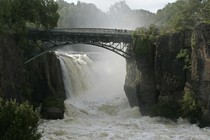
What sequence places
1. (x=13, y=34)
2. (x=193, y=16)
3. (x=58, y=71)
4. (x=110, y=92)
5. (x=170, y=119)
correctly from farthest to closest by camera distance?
(x=110, y=92), (x=58, y=71), (x=193, y=16), (x=13, y=34), (x=170, y=119)

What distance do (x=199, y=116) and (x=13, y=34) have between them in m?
17.9

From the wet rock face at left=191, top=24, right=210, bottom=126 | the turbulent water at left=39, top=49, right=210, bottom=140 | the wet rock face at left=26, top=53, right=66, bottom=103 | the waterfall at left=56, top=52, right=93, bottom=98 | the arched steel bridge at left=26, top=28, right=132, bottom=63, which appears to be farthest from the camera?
the waterfall at left=56, top=52, right=93, bottom=98

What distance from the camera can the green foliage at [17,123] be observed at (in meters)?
20.3

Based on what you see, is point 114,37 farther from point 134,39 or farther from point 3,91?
point 3,91

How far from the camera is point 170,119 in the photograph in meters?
36.2

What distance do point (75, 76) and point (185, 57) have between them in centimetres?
1924

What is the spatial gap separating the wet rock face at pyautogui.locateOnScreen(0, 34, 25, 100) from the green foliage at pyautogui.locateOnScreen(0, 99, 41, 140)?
1152 cm

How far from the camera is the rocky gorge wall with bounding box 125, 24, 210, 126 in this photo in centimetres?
3444

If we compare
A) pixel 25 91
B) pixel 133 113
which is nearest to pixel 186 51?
pixel 133 113

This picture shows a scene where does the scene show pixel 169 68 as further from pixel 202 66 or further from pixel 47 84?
pixel 47 84

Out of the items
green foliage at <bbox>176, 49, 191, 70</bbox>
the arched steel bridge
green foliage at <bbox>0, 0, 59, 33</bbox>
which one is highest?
green foliage at <bbox>0, 0, 59, 33</bbox>

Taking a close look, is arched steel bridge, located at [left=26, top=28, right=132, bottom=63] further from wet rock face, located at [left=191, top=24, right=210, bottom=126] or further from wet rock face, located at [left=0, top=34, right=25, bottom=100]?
wet rock face, located at [left=191, top=24, right=210, bottom=126]

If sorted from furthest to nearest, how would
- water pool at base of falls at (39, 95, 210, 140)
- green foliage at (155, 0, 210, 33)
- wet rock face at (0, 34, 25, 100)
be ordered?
green foliage at (155, 0, 210, 33), wet rock face at (0, 34, 25, 100), water pool at base of falls at (39, 95, 210, 140)

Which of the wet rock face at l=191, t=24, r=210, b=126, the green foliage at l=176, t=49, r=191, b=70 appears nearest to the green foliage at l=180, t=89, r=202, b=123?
the wet rock face at l=191, t=24, r=210, b=126
